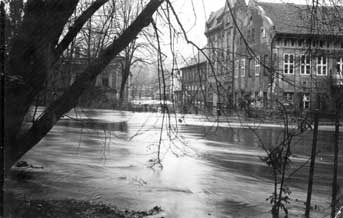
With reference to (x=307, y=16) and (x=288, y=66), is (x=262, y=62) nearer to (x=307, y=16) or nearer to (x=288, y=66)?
(x=288, y=66)

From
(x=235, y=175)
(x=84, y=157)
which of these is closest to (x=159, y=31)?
(x=235, y=175)

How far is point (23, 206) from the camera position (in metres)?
6.62

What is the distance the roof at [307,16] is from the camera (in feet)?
23.1

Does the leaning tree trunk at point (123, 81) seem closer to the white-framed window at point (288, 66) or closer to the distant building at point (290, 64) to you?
the distant building at point (290, 64)

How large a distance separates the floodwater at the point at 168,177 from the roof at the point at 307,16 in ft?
6.18

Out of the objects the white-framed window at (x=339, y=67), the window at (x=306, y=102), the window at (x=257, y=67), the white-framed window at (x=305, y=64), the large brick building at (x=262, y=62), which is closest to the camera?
the window at (x=306, y=102)

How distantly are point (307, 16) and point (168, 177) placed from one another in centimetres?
486

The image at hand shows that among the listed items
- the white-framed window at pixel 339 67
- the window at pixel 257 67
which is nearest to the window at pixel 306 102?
the window at pixel 257 67

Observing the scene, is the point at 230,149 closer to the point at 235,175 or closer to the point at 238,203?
the point at 235,175

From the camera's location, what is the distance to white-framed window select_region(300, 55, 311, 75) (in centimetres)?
694

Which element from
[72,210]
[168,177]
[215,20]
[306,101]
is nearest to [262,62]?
[306,101]

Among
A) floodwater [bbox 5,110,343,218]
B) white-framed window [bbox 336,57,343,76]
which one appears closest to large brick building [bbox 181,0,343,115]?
floodwater [bbox 5,110,343,218]

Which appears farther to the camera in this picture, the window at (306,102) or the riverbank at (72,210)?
the riverbank at (72,210)

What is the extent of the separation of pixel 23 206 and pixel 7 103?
201cm
